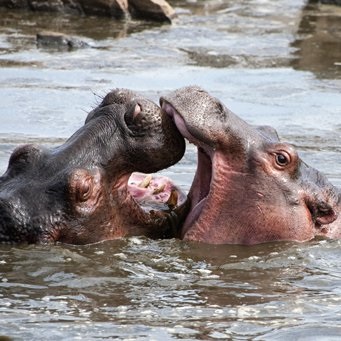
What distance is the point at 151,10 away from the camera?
17.3 metres

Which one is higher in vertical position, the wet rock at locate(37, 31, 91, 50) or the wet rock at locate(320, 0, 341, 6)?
the wet rock at locate(320, 0, 341, 6)

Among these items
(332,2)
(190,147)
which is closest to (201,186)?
(190,147)

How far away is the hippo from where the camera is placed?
7.45 meters

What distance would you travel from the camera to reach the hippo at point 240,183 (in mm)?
7445

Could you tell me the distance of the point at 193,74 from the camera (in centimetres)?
1416

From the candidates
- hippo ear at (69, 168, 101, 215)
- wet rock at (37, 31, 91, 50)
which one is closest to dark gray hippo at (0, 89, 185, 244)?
hippo ear at (69, 168, 101, 215)

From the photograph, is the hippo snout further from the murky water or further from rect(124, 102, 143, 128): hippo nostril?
rect(124, 102, 143, 128): hippo nostril

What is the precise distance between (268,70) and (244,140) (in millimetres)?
7198

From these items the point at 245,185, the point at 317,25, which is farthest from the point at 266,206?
the point at 317,25

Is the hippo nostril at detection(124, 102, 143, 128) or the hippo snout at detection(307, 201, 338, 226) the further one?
the hippo snout at detection(307, 201, 338, 226)

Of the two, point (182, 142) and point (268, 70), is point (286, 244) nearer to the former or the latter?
point (182, 142)

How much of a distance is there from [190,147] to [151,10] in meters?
6.70

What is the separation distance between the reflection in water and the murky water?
0.03 m

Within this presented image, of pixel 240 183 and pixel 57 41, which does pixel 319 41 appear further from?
pixel 240 183
